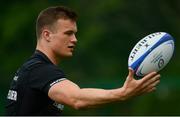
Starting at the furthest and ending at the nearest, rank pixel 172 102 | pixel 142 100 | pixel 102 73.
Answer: pixel 102 73 → pixel 142 100 → pixel 172 102

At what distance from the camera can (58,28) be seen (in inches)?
315

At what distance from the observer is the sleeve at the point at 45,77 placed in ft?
23.7

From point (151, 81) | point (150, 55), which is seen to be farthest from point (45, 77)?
point (151, 81)

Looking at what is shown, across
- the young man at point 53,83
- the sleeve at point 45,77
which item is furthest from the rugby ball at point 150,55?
the sleeve at point 45,77

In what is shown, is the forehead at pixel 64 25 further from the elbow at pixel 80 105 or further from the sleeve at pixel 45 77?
the elbow at pixel 80 105

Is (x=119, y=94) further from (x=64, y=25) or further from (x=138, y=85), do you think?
(x=64, y=25)

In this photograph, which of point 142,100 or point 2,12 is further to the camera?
point 2,12

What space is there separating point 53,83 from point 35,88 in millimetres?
290

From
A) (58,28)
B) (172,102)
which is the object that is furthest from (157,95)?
(58,28)

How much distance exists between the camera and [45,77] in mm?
7312

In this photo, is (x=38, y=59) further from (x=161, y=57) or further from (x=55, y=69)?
(x=161, y=57)

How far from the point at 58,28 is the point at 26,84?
2.46 ft

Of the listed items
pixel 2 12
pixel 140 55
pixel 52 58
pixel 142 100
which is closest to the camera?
pixel 140 55

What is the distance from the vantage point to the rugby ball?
282 inches
